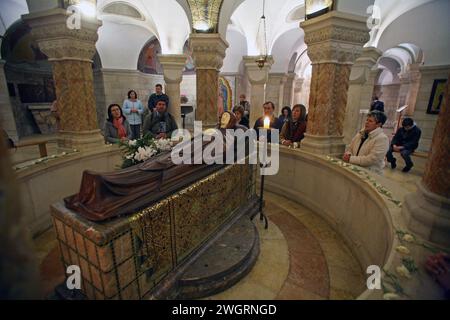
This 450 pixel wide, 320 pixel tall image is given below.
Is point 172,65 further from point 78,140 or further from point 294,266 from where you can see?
point 294,266

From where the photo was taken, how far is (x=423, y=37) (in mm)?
7605

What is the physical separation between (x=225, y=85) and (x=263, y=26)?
218 inches

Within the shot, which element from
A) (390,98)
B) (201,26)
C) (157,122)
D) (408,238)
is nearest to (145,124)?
(157,122)

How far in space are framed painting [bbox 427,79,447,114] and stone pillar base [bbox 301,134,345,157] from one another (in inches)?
247

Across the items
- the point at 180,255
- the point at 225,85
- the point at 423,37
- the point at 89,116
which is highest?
the point at 423,37

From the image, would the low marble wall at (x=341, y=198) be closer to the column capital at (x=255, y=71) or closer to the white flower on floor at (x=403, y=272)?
the white flower on floor at (x=403, y=272)

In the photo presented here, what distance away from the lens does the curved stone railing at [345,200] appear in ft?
7.15

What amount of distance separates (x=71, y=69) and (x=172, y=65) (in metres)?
4.39

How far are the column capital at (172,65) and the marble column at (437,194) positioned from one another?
740 centimetres

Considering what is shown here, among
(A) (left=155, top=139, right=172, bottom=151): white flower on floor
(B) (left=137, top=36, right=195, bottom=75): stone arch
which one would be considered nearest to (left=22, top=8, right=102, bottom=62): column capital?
(A) (left=155, top=139, right=172, bottom=151): white flower on floor

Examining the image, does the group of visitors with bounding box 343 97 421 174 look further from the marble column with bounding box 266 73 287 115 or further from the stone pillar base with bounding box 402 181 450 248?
the marble column with bounding box 266 73 287 115
